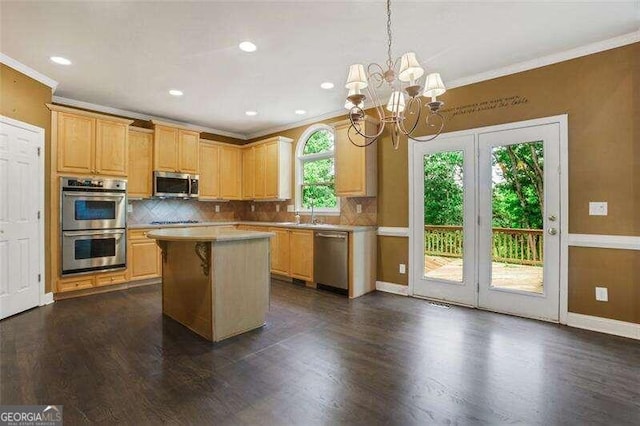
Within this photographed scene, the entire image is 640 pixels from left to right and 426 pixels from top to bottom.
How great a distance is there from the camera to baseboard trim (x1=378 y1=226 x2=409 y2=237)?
439 centimetres

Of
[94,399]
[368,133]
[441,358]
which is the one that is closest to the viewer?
[94,399]

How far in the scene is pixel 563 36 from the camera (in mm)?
2924

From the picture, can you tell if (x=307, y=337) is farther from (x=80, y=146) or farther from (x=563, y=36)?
(x=80, y=146)

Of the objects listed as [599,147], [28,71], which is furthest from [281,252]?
[599,147]

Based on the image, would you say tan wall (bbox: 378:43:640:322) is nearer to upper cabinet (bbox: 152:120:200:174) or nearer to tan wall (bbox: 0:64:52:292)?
upper cabinet (bbox: 152:120:200:174)

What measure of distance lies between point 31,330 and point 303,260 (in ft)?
10.3

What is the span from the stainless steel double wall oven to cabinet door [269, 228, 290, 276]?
2.22 m

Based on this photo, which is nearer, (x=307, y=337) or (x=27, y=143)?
(x=307, y=337)

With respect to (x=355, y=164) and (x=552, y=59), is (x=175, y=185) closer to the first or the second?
(x=355, y=164)

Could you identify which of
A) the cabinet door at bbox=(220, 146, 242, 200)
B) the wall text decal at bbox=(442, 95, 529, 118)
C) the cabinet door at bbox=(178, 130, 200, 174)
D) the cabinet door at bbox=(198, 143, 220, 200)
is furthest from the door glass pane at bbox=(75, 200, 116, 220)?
the wall text decal at bbox=(442, 95, 529, 118)

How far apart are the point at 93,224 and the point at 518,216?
5398 mm

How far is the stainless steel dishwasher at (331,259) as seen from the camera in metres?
4.33

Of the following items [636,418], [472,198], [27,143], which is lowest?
[636,418]

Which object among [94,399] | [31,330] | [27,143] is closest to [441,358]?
[94,399]
